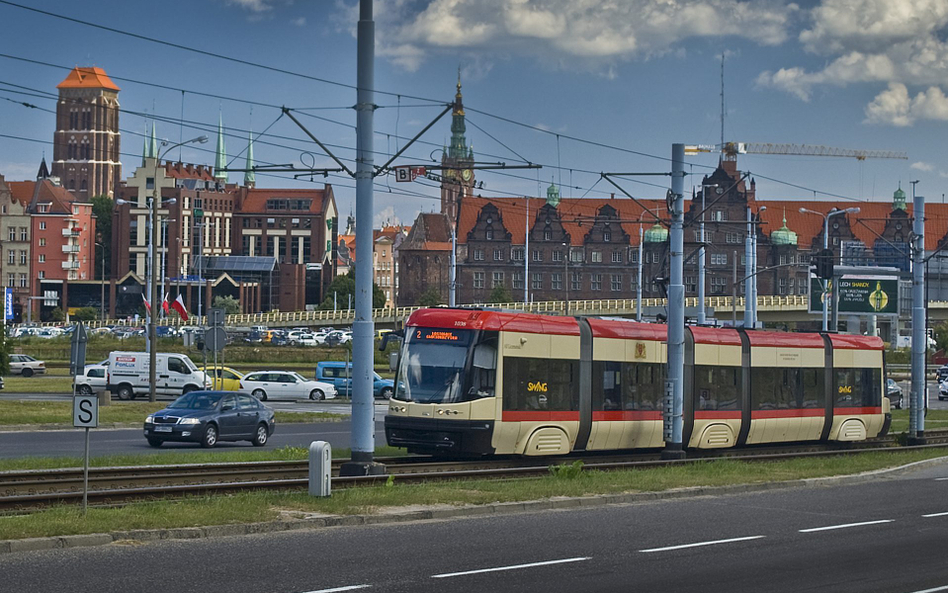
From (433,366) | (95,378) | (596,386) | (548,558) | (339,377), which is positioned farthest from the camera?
(339,377)

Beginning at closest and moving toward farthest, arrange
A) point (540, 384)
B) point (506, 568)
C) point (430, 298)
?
point (506, 568)
point (540, 384)
point (430, 298)

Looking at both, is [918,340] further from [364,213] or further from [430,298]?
[430,298]

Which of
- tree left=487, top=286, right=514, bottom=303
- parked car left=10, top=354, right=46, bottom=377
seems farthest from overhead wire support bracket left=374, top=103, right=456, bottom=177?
tree left=487, top=286, right=514, bottom=303

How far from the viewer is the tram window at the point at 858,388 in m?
35.3

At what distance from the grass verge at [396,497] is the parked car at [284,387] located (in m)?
32.2

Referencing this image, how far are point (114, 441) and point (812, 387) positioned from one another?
58.4ft

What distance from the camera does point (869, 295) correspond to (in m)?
84.1

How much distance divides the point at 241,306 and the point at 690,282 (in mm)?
47671

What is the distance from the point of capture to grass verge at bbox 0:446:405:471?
24719 millimetres

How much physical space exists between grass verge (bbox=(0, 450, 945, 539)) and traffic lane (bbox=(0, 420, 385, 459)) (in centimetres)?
961

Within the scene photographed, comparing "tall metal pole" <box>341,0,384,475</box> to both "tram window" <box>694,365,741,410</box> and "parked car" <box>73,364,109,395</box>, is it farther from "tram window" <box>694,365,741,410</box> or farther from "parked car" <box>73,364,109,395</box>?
"parked car" <box>73,364,109,395</box>

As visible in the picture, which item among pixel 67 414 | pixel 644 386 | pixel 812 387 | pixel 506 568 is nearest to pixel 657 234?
pixel 67 414

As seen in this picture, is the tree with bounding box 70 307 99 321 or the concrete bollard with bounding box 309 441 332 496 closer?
the concrete bollard with bounding box 309 441 332 496

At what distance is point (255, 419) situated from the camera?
33.0 metres
